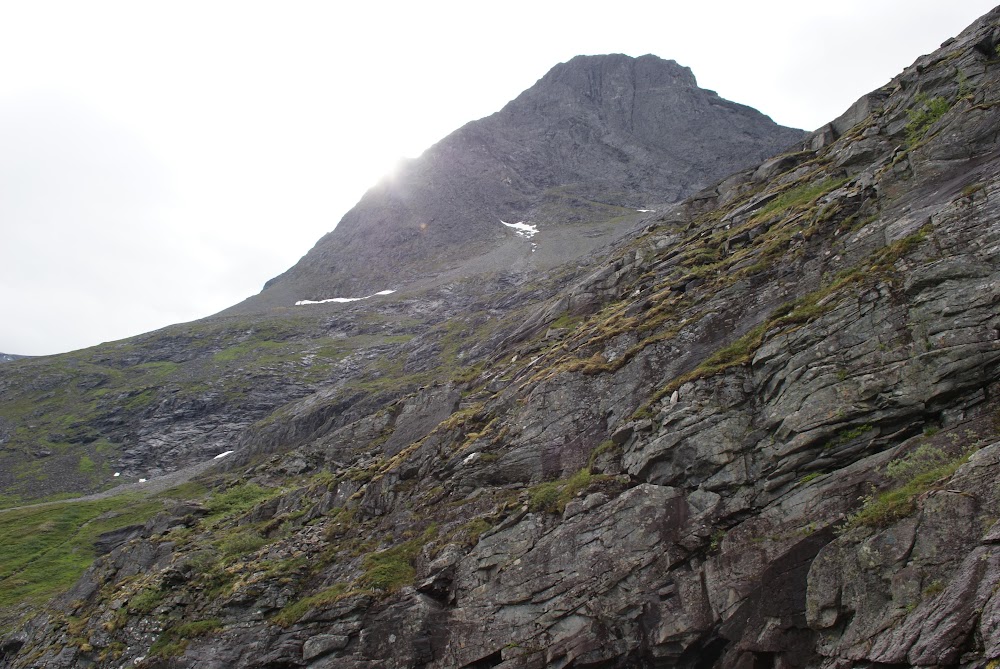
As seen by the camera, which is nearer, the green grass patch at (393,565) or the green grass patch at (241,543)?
the green grass patch at (393,565)

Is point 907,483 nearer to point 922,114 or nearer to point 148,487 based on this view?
point 922,114

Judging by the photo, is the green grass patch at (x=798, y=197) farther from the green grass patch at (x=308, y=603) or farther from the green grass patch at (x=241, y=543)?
the green grass patch at (x=241, y=543)

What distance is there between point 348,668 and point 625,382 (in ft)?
50.8

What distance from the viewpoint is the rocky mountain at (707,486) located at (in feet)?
46.5

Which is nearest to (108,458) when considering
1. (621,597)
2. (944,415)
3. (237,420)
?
(237,420)

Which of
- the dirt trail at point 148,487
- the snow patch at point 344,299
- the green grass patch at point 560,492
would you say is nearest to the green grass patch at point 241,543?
the green grass patch at point 560,492

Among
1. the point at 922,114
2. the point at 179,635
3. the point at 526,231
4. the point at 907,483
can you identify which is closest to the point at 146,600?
the point at 179,635

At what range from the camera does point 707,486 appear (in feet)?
61.3

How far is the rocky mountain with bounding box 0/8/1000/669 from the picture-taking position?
14.2 meters

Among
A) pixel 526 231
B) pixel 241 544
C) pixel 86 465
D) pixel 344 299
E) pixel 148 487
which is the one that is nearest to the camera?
pixel 241 544

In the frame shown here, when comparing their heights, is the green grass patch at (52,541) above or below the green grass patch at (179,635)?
above

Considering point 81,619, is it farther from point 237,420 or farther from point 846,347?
point 237,420

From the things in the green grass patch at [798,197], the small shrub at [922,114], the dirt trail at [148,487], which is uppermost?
the small shrub at [922,114]

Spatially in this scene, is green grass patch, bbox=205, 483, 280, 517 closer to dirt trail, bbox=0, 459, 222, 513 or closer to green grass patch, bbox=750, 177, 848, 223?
green grass patch, bbox=750, 177, 848, 223
